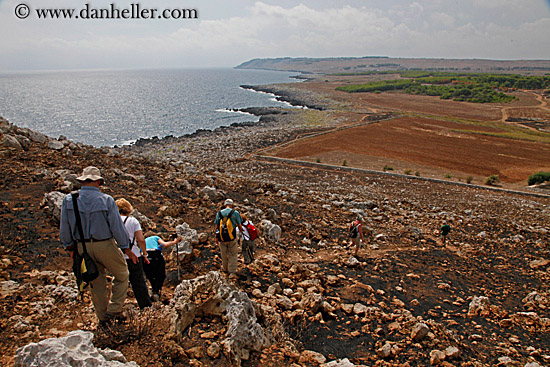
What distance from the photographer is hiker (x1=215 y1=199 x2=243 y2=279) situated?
5.92 meters

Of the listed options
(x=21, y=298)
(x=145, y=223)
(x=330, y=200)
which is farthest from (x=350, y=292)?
(x=330, y=200)

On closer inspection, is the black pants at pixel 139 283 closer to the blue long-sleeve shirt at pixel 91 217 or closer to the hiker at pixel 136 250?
the hiker at pixel 136 250

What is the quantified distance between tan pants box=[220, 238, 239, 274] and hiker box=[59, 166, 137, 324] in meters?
2.32

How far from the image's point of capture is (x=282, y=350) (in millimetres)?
4258

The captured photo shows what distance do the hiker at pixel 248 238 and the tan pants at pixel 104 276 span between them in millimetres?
2895

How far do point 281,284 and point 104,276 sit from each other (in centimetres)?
343

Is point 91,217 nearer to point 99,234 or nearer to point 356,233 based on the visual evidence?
point 99,234

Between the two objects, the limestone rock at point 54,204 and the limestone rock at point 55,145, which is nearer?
the limestone rock at point 54,204

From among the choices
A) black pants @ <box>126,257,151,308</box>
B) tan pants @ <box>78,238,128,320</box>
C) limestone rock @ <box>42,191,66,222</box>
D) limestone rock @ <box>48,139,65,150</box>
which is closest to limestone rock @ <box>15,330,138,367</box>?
tan pants @ <box>78,238,128,320</box>

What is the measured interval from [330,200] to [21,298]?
1278cm

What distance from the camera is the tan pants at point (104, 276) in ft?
12.4

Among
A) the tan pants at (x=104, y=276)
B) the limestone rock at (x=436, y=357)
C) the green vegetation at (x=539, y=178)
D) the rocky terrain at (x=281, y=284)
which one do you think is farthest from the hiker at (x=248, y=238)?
the green vegetation at (x=539, y=178)

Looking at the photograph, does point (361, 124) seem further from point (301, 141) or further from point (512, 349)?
point (512, 349)

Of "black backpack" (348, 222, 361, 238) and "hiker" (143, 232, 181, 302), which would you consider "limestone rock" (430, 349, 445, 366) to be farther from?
"black backpack" (348, 222, 361, 238)
